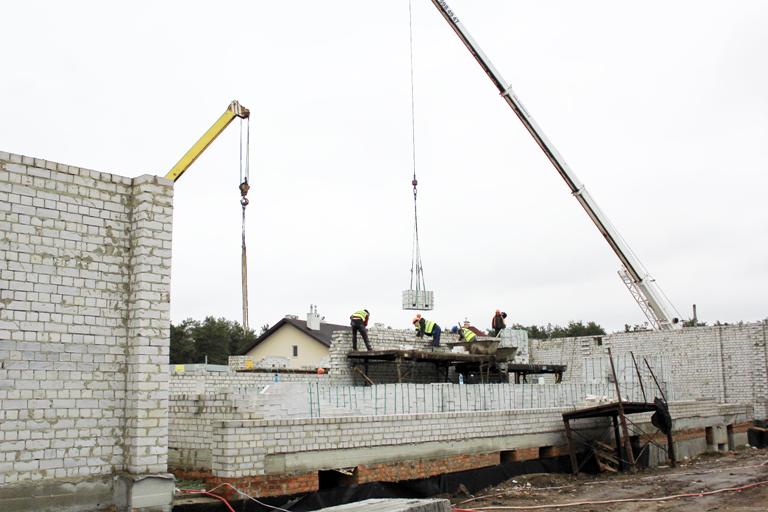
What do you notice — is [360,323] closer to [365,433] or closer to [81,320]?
[365,433]

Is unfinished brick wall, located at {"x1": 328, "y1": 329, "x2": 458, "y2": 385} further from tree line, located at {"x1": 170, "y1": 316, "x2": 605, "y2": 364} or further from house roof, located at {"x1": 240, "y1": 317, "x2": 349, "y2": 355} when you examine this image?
tree line, located at {"x1": 170, "y1": 316, "x2": 605, "y2": 364}

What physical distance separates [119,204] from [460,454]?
787cm

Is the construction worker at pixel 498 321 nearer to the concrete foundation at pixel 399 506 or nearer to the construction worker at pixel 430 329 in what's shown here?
the construction worker at pixel 430 329

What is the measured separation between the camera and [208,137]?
1989 centimetres

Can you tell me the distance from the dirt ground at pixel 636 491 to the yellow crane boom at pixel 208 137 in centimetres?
1126

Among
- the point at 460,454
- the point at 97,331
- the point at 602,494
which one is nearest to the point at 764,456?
the point at 602,494

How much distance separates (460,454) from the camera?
1370 centimetres

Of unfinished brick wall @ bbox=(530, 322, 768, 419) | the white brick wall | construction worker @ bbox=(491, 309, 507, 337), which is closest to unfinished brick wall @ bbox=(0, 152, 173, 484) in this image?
the white brick wall

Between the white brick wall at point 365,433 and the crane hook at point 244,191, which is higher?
the crane hook at point 244,191

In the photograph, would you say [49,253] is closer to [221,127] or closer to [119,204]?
[119,204]

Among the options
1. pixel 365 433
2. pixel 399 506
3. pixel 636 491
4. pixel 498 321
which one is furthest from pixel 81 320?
pixel 498 321

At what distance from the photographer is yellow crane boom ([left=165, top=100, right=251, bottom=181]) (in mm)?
19672

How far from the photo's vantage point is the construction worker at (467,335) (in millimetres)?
20422

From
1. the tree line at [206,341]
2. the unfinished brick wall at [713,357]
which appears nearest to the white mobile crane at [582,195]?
the unfinished brick wall at [713,357]
